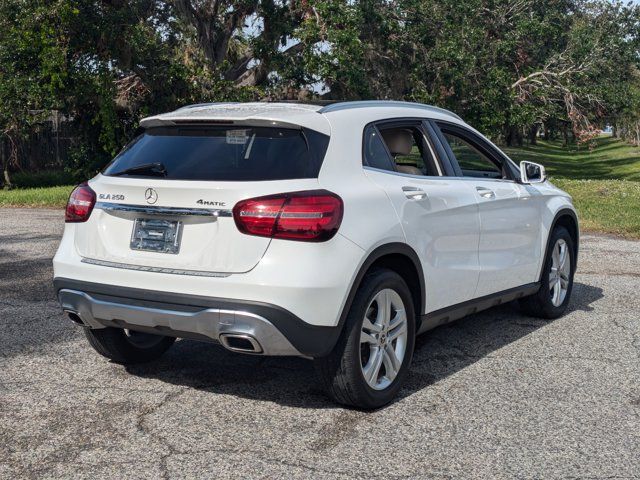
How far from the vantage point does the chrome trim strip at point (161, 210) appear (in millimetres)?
4559

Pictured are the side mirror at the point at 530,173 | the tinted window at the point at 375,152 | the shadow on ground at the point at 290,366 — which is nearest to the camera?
the tinted window at the point at 375,152

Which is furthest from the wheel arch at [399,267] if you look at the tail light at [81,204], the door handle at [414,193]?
the tail light at [81,204]

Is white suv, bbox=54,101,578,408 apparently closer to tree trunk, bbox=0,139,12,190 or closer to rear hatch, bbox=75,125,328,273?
rear hatch, bbox=75,125,328,273

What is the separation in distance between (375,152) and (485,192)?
4.28 ft

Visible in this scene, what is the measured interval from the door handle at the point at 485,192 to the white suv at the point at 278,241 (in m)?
0.38

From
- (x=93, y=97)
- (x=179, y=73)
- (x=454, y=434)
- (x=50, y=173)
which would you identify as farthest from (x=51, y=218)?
(x=454, y=434)

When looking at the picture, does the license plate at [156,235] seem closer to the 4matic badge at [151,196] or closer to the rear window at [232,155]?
the 4matic badge at [151,196]

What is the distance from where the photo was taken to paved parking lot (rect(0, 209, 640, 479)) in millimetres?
4180

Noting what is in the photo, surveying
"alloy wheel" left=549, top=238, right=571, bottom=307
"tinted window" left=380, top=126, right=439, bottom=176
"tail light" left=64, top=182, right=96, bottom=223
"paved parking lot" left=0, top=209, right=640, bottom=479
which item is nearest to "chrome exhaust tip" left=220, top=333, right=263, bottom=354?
"paved parking lot" left=0, top=209, right=640, bottom=479

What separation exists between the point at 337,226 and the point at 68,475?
5.85 ft

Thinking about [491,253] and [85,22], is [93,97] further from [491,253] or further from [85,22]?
[491,253]

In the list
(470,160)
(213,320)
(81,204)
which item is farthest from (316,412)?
(470,160)

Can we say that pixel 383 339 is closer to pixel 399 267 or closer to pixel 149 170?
pixel 399 267

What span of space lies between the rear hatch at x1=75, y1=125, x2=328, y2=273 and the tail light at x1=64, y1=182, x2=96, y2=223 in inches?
2.0
